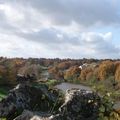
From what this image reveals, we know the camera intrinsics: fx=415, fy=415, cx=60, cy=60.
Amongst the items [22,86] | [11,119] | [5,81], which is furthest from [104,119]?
[5,81]

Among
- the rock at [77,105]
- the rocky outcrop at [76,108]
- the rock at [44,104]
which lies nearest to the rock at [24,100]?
the rock at [44,104]

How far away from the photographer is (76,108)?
15.1 m

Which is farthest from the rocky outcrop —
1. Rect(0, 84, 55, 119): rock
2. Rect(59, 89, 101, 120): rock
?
Rect(0, 84, 55, 119): rock

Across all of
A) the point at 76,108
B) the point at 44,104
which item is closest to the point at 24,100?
the point at 44,104

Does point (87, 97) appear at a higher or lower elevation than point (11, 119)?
higher

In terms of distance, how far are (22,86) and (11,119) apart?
2161mm

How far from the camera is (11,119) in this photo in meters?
17.2

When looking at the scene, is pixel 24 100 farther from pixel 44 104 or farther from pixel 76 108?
pixel 76 108

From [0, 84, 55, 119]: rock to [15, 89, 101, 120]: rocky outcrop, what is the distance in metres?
2.66

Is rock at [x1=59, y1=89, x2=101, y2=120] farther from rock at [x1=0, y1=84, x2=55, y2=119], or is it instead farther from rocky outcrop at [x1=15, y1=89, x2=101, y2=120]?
rock at [x1=0, y1=84, x2=55, y2=119]

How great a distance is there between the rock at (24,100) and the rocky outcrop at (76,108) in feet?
8.72

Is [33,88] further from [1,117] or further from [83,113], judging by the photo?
[83,113]

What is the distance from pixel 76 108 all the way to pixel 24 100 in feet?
12.6

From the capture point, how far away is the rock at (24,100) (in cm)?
1758
